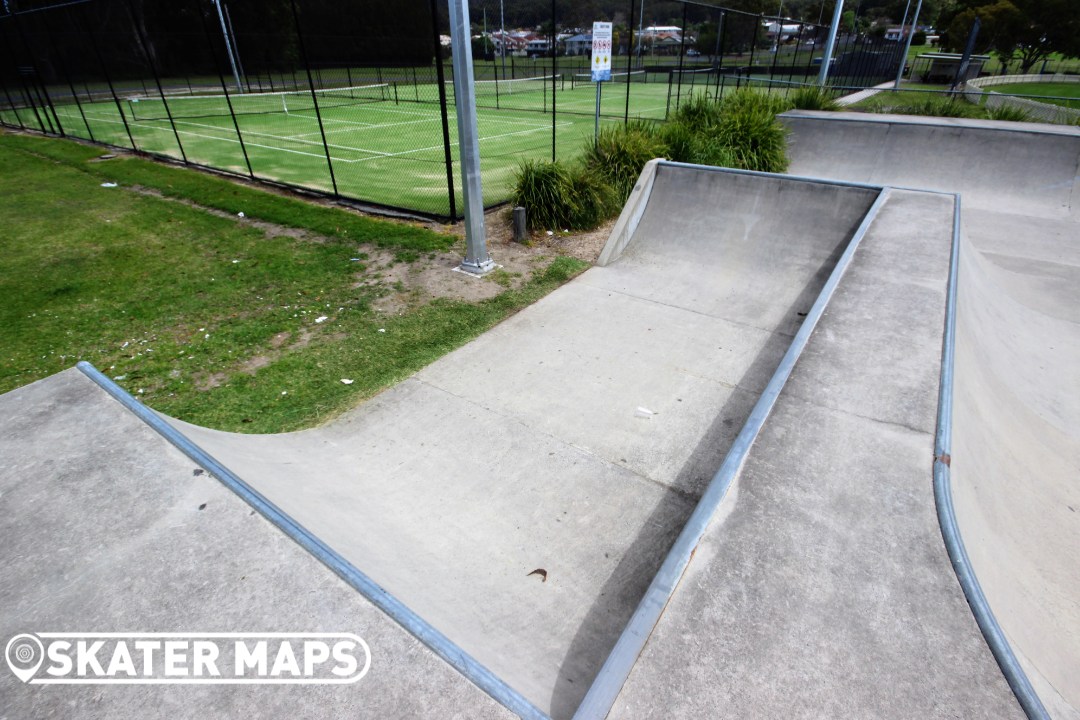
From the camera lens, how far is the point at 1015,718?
177 cm

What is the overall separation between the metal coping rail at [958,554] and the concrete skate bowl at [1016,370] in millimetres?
15

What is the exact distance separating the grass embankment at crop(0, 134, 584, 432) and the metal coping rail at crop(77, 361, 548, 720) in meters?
1.55

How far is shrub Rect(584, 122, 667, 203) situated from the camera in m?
9.51

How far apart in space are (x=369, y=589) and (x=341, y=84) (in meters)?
28.9

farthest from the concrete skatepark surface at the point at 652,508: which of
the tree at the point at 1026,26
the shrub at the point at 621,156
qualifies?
the tree at the point at 1026,26

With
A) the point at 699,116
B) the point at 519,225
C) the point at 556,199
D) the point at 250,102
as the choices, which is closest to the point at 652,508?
the point at 519,225

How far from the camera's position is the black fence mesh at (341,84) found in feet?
39.6

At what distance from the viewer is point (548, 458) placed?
3916mm

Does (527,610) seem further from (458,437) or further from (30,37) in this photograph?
(30,37)

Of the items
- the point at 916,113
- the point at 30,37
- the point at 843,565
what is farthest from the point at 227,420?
the point at 30,37

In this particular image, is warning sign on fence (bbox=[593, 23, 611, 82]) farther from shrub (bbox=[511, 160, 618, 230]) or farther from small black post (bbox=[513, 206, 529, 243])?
small black post (bbox=[513, 206, 529, 243])

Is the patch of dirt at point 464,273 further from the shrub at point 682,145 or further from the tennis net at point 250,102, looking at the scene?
the tennis net at point 250,102

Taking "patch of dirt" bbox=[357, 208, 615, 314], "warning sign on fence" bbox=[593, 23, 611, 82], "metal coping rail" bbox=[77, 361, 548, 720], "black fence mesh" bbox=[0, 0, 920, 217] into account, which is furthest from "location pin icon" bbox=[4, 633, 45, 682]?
"warning sign on fence" bbox=[593, 23, 611, 82]

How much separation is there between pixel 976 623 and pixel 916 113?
59.1ft
